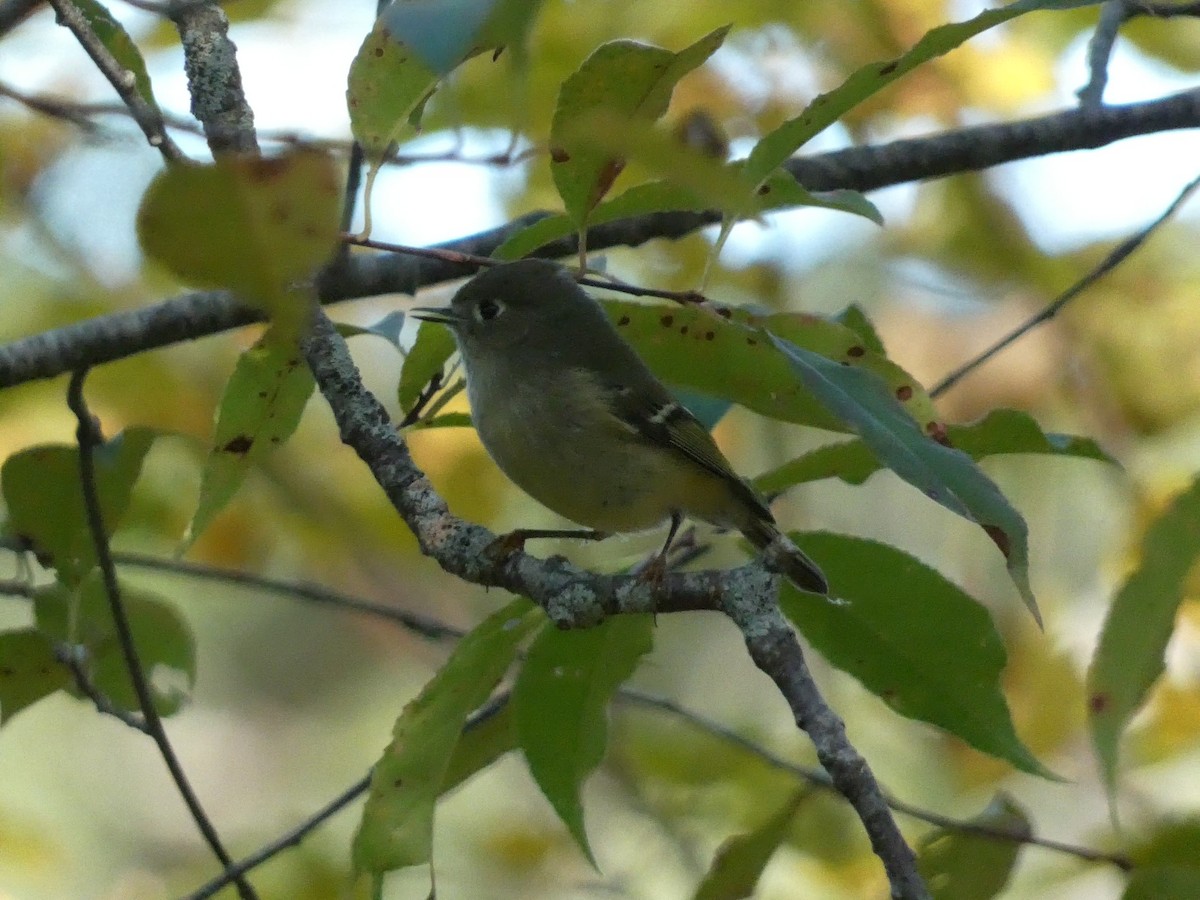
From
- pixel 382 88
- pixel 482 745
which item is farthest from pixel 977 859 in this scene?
pixel 382 88

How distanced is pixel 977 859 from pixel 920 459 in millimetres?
778

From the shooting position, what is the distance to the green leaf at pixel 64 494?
1.74 metres

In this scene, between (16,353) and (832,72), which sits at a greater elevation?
(832,72)

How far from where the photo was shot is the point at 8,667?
1708 millimetres

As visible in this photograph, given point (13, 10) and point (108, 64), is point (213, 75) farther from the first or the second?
point (13, 10)

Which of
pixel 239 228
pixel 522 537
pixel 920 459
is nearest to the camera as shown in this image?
pixel 239 228

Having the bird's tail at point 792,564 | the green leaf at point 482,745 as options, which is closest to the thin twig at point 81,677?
the green leaf at point 482,745

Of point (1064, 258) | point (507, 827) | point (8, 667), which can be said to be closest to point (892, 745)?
point (507, 827)

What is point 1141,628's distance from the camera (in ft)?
5.18

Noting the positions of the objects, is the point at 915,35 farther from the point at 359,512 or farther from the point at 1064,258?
the point at 359,512

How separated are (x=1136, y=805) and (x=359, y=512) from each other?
1915mm

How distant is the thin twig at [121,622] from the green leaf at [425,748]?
272mm

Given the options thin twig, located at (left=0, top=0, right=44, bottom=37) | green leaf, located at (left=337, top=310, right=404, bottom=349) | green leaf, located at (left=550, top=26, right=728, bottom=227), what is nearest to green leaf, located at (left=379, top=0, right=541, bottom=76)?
green leaf, located at (left=550, top=26, right=728, bottom=227)

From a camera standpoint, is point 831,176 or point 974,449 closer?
point 974,449
